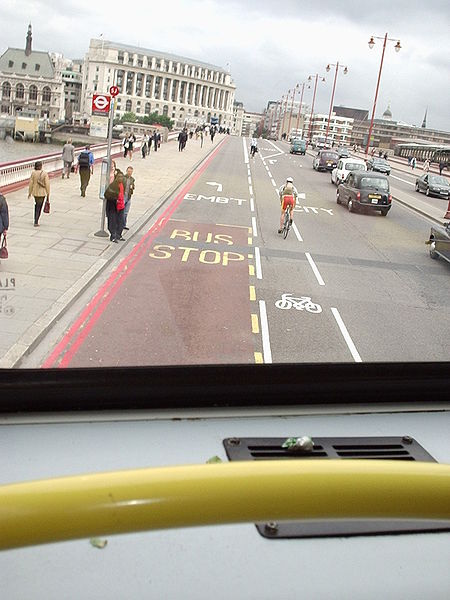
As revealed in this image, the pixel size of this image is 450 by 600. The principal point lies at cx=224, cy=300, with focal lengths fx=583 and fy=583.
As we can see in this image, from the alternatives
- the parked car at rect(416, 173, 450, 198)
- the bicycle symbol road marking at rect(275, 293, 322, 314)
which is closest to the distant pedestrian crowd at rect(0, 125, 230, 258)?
the bicycle symbol road marking at rect(275, 293, 322, 314)

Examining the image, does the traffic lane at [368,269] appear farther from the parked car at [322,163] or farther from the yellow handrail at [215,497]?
the yellow handrail at [215,497]

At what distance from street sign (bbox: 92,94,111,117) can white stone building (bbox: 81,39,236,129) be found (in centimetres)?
2

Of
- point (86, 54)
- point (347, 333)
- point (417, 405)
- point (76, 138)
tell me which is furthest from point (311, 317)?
point (86, 54)

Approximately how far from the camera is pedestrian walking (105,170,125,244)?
143 inches

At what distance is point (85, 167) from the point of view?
3.19 meters

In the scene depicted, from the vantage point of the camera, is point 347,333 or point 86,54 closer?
point 86,54

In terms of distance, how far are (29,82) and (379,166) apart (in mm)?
2821

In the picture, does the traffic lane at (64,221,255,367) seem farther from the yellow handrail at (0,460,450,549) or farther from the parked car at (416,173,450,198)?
the yellow handrail at (0,460,450,549)

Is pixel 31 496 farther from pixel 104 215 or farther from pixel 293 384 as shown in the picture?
pixel 104 215

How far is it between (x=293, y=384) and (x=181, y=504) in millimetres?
1243

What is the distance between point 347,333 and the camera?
3135 mm

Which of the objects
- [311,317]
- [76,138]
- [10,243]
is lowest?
[311,317]

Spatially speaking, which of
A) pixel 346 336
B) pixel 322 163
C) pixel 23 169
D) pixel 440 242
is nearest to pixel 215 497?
pixel 23 169

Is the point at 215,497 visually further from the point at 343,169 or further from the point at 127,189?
the point at 127,189
